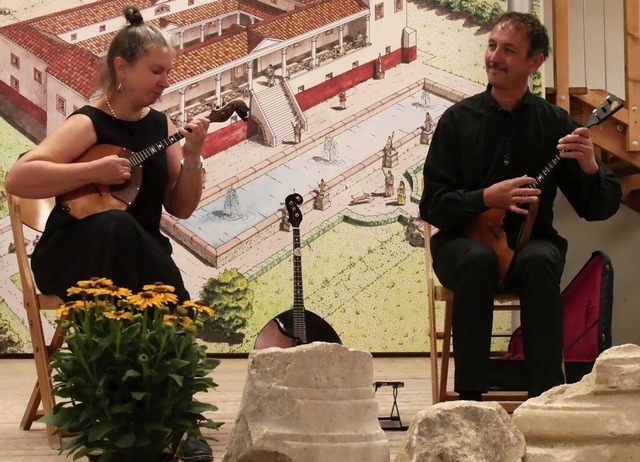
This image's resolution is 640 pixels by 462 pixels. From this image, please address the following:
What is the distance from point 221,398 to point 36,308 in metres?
0.96

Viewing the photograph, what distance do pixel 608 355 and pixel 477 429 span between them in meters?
0.27

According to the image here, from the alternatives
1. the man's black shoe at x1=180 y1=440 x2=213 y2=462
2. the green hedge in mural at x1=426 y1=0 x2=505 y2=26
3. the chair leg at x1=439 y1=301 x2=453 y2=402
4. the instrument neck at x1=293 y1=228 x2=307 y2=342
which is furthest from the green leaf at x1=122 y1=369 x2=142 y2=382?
the green hedge in mural at x1=426 y1=0 x2=505 y2=26

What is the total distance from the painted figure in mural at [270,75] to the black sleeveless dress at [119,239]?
2.35 m

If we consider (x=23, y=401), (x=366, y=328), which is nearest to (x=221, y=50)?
(x=366, y=328)

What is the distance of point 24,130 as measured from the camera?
4.99 m

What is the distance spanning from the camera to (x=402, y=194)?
17.1 ft

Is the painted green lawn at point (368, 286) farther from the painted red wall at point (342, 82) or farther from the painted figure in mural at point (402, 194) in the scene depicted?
the painted red wall at point (342, 82)

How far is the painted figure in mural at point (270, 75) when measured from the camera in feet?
16.9

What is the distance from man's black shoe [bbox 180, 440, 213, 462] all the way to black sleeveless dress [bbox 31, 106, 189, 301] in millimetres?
419

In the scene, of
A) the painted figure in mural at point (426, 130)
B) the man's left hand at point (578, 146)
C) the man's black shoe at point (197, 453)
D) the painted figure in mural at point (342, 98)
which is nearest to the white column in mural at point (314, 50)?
the painted figure in mural at point (342, 98)

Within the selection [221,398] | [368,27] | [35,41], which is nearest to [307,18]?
[368,27]

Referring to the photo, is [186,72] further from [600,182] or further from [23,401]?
[600,182]

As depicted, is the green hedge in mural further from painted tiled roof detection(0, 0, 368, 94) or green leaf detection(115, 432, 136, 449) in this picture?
green leaf detection(115, 432, 136, 449)

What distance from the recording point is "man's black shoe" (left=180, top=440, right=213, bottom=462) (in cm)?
222
